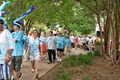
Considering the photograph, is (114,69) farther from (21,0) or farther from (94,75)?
(21,0)

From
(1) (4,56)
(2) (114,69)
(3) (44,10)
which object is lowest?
(2) (114,69)

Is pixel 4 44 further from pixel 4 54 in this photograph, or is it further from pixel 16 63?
pixel 16 63

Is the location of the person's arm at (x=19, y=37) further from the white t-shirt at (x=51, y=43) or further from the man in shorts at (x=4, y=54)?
the white t-shirt at (x=51, y=43)

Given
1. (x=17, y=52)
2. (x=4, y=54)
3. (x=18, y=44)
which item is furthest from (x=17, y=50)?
(x=4, y=54)

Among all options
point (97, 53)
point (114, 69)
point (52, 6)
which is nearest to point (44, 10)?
point (52, 6)

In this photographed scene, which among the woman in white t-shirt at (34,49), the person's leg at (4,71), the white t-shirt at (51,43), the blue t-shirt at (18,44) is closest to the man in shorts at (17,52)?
→ the blue t-shirt at (18,44)

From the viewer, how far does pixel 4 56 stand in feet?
16.1

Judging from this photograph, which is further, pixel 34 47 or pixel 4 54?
pixel 34 47

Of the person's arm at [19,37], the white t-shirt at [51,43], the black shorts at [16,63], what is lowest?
the black shorts at [16,63]

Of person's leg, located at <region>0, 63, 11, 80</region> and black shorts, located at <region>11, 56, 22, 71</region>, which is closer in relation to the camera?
person's leg, located at <region>0, 63, 11, 80</region>

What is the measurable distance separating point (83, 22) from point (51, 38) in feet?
88.0

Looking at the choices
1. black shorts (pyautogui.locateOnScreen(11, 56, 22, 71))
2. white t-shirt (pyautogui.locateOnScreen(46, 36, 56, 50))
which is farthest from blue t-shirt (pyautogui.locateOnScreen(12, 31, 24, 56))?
white t-shirt (pyautogui.locateOnScreen(46, 36, 56, 50))

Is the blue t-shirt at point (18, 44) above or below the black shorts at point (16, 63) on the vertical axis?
above

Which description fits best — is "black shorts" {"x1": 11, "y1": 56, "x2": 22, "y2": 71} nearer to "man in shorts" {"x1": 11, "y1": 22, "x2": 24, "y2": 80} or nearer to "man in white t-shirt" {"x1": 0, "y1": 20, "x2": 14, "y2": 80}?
"man in shorts" {"x1": 11, "y1": 22, "x2": 24, "y2": 80}
